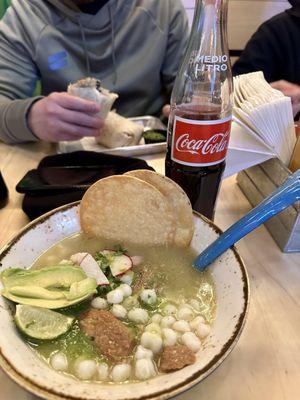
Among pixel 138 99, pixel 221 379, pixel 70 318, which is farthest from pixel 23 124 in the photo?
pixel 221 379

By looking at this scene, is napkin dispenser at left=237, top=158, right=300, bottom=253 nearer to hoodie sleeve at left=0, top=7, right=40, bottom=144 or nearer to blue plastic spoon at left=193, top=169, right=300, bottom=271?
blue plastic spoon at left=193, top=169, right=300, bottom=271

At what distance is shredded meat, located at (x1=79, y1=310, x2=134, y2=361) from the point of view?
1.78 feet

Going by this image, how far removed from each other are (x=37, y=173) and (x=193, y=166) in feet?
1.59

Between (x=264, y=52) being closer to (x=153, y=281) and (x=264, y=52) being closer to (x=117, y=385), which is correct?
(x=153, y=281)

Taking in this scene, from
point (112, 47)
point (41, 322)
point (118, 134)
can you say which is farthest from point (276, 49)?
point (41, 322)

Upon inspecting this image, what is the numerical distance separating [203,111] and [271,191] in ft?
0.92

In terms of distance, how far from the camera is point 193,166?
761mm

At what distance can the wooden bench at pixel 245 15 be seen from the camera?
279cm

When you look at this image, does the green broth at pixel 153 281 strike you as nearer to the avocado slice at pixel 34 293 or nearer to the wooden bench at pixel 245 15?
the avocado slice at pixel 34 293

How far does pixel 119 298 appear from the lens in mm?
619

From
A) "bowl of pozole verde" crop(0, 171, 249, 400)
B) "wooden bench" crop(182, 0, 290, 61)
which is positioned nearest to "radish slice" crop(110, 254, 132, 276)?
"bowl of pozole verde" crop(0, 171, 249, 400)

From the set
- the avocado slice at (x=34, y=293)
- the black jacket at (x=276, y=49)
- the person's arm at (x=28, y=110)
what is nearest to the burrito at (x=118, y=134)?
the person's arm at (x=28, y=110)

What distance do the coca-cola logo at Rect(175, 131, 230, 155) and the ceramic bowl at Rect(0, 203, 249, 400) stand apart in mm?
Result: 139

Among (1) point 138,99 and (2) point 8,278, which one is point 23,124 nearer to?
(1) point 138,99
